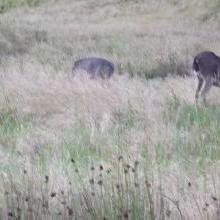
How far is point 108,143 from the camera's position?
25.0ft

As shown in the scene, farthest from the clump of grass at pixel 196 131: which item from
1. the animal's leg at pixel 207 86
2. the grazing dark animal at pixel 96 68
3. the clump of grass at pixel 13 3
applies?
the clump of grass at pixel 13 3

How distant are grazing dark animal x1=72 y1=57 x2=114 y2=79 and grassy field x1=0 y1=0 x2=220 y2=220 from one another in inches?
24.8

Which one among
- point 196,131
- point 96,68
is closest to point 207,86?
point 96,68

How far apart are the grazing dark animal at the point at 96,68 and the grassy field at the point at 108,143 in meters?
0.63

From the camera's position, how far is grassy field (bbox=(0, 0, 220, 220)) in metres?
4.94

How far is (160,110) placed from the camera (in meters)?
9.64

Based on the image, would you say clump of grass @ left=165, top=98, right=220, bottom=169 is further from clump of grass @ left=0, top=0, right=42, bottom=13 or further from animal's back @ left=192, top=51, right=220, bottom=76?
clump of grass @ left=0, top=0, right=42, bottom=13

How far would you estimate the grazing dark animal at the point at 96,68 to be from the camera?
13781 mm

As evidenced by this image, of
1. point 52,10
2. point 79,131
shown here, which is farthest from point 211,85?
point 52,10

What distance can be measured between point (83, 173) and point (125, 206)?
1.28 meters

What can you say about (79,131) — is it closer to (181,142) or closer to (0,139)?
(0,139)

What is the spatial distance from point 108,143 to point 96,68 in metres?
6.46

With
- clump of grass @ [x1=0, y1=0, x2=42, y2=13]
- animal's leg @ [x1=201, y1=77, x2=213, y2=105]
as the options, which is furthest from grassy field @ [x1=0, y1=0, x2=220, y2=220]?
clump of grass @ [x1=0, y1=0, x2=42, y2=13]

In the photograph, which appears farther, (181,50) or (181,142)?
(181,50)
